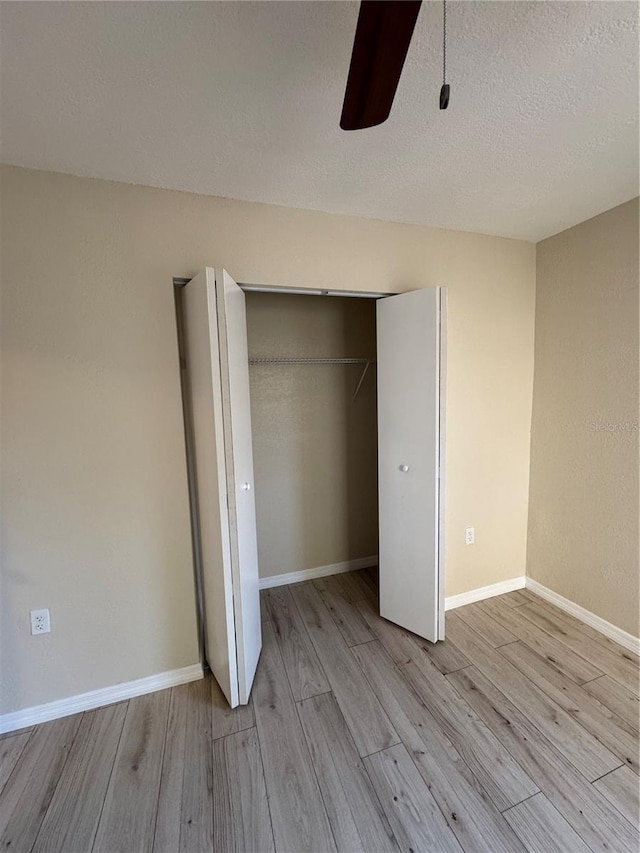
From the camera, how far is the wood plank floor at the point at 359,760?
1.24m

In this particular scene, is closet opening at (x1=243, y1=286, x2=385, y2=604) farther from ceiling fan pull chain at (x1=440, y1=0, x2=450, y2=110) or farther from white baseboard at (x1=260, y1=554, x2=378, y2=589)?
ceiling fan pull chain at (x1=440, y1=0, x2=450, y2=110)

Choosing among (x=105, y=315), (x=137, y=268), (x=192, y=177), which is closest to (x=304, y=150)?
(x=192, y=177)

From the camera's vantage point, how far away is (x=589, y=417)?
2.20m

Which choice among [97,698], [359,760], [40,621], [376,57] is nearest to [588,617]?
[359,760]

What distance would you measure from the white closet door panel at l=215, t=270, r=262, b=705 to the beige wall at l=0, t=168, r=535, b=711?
1.03 feet

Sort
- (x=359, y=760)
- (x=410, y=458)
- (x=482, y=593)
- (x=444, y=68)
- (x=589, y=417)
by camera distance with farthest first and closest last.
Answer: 1. (x=482, y=593)
2. (x=589, y=417)
3. (x=410, y=458)
4. (x=359, y=760)
5. (x=444, y=68)

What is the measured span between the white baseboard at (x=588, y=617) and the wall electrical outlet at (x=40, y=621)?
2993 millimetres

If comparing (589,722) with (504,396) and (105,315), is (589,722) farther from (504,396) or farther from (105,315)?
(105,315)

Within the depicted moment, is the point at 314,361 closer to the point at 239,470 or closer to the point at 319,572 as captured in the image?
the point at 239,470

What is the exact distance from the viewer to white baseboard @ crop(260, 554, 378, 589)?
282cm

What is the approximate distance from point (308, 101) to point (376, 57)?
61 centimetres

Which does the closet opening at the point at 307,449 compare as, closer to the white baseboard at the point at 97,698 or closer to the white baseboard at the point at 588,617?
the white baseboard at the point at 97,698

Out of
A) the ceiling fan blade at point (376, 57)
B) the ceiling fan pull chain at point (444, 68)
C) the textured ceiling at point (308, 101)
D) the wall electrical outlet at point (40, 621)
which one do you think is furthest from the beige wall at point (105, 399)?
the ceiling fan blade at point (376, 57)

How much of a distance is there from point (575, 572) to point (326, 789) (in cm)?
195
